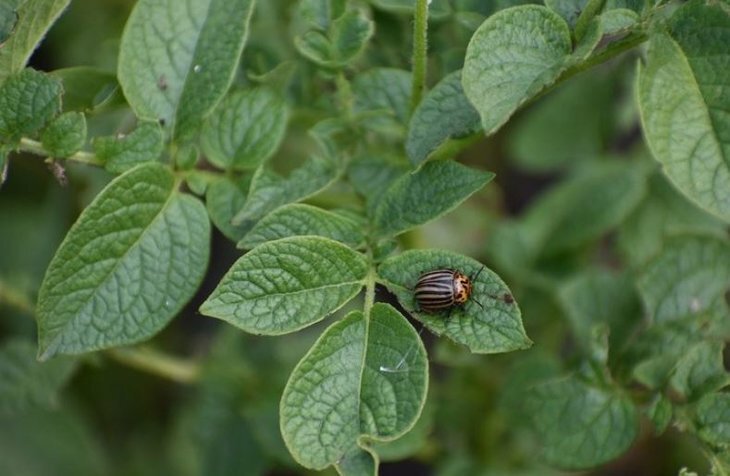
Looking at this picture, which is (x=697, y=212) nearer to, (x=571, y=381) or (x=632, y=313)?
(x=632, y=313)

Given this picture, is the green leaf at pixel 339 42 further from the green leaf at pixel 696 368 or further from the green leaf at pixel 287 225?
the green leaf at pixel 696 368

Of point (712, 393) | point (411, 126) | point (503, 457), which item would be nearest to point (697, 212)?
point (503, 457)

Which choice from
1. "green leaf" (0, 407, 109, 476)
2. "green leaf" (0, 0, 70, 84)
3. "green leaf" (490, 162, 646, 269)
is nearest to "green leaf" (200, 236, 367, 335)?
"green leaf" (0, 0, 70, 84)

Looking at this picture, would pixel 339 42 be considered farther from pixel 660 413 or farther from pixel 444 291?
pixel 660 413

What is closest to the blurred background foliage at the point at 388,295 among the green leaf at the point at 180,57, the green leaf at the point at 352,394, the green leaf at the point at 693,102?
the green leaf at the point at 180,57

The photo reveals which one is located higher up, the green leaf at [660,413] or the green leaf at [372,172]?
the green leaf at [372,172]
